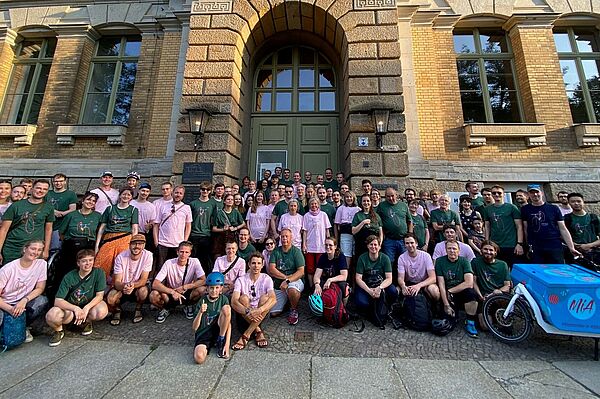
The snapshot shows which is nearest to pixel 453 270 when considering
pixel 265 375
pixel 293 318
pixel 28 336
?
pixel 293 318

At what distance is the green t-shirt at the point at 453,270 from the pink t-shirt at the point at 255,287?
9.43ft

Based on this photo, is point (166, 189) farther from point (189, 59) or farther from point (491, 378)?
point (491, 378)

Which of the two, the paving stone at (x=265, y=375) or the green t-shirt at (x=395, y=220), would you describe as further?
the green t-shirt at (x=395, y=220)

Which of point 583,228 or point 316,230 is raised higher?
point 583,228

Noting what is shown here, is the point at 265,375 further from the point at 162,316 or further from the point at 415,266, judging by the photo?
the point at 415,266

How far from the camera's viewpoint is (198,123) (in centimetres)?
745

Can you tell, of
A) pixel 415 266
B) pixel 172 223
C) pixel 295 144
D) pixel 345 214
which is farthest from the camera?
pixel 295 144

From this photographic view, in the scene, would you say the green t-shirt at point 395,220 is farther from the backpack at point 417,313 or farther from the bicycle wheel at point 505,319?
the bicycle wheel at point 505,319

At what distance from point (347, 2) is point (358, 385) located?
9.43m

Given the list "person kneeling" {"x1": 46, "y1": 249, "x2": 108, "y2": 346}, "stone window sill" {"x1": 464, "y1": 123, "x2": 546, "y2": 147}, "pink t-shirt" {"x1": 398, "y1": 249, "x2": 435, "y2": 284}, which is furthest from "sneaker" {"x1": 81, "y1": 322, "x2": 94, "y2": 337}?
"stone window sill" {"x1": 464, "y1": 123, "x2": 546, "y2": 147}

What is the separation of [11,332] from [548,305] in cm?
713

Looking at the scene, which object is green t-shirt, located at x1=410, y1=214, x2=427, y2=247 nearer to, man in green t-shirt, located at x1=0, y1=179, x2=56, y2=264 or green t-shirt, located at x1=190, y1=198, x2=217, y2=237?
green t-shirt, located at x1=190, y1=198, x2=217, y2=237

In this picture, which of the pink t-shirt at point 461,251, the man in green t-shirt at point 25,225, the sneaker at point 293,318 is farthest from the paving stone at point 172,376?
the pink t-shirt at point 461,251

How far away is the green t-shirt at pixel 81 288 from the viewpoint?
4105 millimetres
